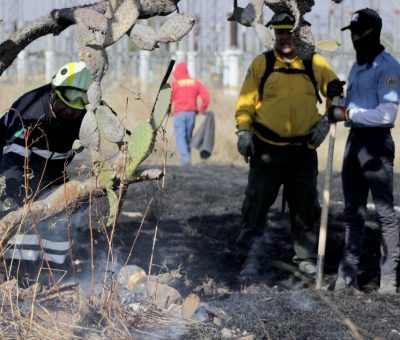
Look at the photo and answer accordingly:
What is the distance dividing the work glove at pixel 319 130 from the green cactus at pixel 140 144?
2.92 metres

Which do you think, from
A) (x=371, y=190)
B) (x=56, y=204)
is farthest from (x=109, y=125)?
(x=371, y=190)

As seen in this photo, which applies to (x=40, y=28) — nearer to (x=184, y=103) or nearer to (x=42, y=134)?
(x=42, y=134)

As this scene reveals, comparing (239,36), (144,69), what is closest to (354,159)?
(144,69)

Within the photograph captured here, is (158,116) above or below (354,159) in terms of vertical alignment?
above

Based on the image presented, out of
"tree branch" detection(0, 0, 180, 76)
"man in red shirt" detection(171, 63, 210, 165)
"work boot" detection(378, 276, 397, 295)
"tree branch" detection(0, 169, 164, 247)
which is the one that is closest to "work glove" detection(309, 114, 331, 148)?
"work boot" detection(378, 276, 397, 295)

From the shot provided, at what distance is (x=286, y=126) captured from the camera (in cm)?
745

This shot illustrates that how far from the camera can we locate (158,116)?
4.71 m

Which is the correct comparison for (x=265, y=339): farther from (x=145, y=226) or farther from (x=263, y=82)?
(x=145, y=226)

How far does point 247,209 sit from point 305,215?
542 millimetres

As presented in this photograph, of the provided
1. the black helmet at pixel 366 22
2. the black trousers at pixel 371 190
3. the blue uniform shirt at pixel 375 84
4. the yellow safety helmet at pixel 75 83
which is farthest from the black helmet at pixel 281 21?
the yellow safety helmet at pixel 75 83

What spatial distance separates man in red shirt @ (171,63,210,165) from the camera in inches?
595

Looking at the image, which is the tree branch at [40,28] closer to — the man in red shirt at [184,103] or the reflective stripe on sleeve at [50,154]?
the reflective stripe on sleeve at [50,154]

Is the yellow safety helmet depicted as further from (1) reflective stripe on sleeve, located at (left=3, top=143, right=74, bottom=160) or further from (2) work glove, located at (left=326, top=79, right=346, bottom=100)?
(2) work glove, located at (left=326, top=79, right=346, bottom=100)

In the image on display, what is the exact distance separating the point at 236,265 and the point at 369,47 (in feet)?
8.23
